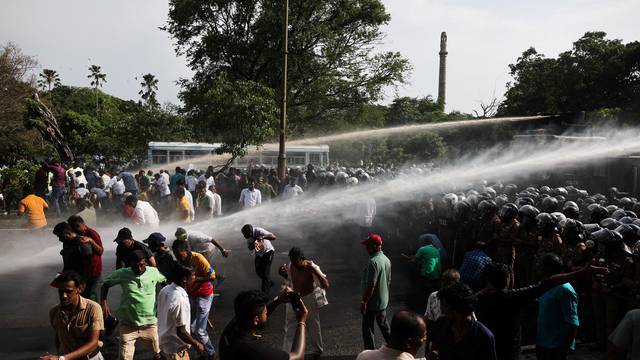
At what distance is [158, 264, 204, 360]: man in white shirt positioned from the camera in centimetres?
518

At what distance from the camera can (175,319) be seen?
5.20m

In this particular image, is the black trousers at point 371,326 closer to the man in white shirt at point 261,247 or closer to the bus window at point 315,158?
the man in white shirt at point 261,247

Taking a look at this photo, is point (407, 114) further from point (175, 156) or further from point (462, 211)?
point (462, 211)

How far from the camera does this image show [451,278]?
5215 mm

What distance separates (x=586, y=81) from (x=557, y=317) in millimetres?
41920

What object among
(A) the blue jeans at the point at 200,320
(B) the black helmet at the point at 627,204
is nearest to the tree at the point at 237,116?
(B) the black helmet at the point at 627,204

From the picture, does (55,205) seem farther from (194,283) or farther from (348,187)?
(194,283)

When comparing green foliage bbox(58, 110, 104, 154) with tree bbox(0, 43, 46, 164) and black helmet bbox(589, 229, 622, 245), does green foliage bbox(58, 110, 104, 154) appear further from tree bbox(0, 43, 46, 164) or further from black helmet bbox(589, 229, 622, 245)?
black helmet bbox(589, 229, 622, 245)

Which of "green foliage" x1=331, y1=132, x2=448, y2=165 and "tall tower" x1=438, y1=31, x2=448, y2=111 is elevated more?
"tall tower" x1=438, y1=31, x2=448, y2=111

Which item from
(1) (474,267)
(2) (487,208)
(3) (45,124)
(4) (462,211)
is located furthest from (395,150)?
(1) (474,267)

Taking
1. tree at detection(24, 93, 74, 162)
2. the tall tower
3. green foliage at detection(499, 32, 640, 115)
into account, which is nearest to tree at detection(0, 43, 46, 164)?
tree at detection(24, 93, 74, 162)

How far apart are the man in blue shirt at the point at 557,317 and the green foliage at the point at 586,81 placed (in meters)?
35.9

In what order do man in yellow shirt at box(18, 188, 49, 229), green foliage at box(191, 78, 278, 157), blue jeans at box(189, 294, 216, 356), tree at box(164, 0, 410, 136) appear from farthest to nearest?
tree at box(164, 0, 410, 136), green foliage at box(191, 78, 278, 157), man in yellow shirt at box(18, 188, 49, 229), blue jeans at box(189, 294, 216, 356)

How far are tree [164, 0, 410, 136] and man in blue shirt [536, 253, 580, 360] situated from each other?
76.6 ft
